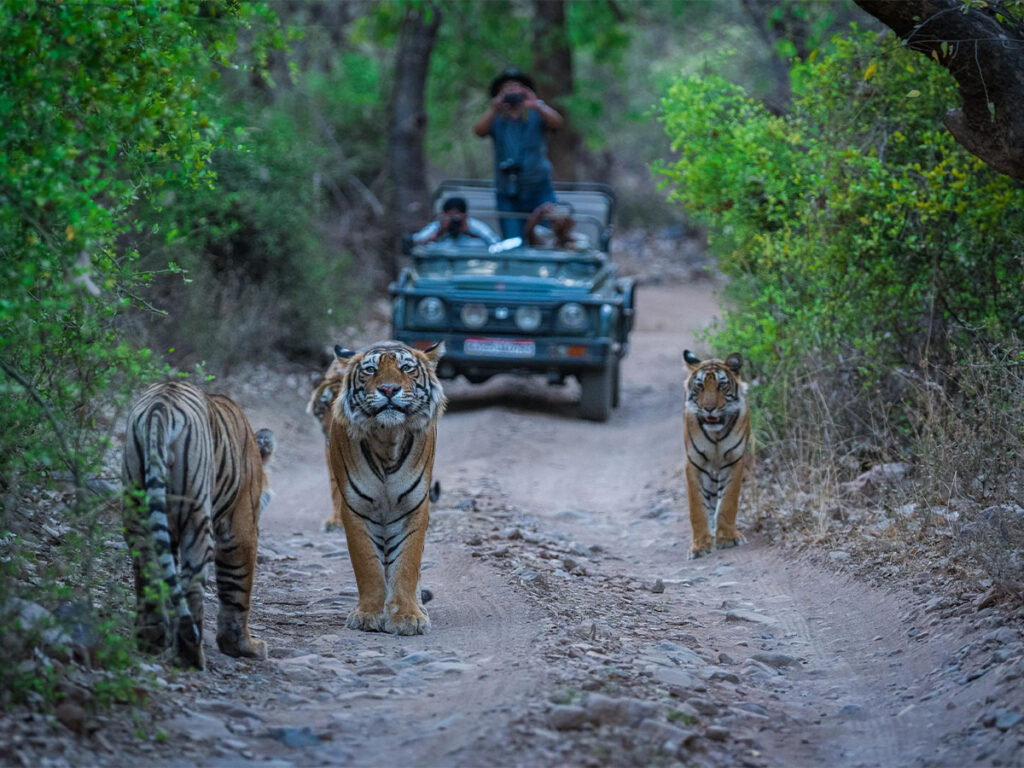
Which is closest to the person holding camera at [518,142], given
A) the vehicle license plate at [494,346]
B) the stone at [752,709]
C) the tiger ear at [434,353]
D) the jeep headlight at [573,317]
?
the jeep headlight at [573,317]

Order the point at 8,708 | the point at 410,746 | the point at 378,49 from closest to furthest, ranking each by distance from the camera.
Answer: the point at 8,708 < the point at 410,746 < the point at 378,49

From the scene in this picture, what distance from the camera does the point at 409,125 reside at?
20.8 metres

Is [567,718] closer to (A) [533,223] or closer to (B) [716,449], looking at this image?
(B) [716,449]

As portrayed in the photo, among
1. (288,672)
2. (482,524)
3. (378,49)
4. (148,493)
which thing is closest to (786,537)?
(482,524)

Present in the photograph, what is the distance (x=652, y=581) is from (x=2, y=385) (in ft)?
14.4

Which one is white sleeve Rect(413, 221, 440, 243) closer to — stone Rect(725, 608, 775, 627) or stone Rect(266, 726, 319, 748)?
stone Rect(725, 608, 775, 627)

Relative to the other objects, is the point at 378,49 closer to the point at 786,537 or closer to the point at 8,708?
the point at 786,537

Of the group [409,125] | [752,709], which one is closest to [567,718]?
[752,709]

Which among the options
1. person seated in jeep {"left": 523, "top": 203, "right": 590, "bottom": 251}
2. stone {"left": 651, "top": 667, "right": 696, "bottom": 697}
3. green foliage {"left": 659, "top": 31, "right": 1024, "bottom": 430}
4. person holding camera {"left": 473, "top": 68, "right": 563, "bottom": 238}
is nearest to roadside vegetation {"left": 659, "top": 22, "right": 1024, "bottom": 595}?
green foliage {"left": 659, "top": 31, "right": 1024, "bottom": 430}

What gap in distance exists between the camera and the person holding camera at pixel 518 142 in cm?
1434

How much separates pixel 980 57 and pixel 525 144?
25.4 ft

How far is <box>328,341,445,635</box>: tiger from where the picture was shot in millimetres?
6215

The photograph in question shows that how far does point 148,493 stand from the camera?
476 centimetres

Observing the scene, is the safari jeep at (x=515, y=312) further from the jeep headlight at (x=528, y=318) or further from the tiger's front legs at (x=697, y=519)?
the tiger's front legs at (x=697, y=519)
